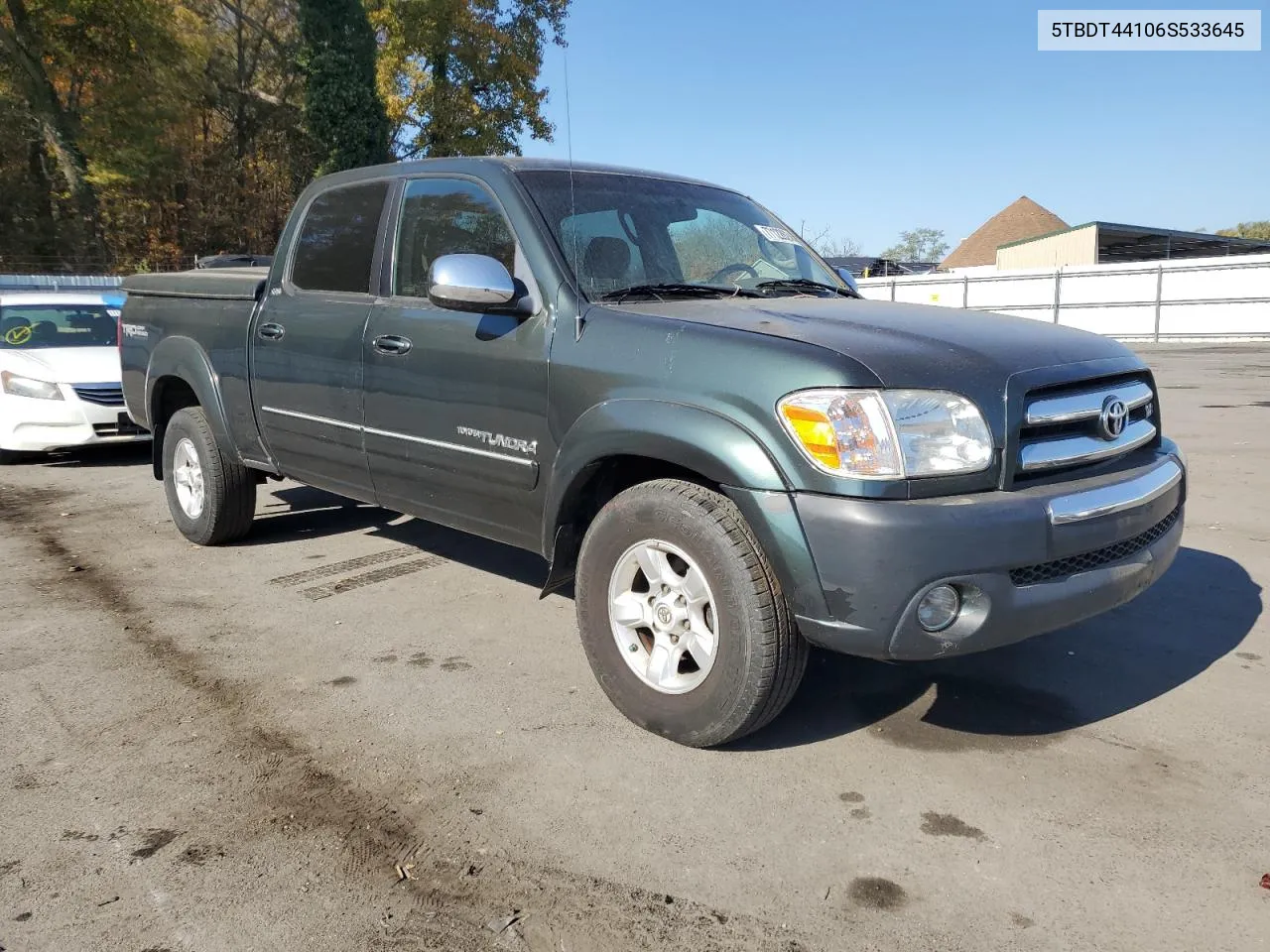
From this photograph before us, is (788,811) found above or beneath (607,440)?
beneath

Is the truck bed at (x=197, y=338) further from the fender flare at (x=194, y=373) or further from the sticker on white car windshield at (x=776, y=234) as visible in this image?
the sticker on white car windshield at (x=776, y=234)

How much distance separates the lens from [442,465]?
378 centimetres

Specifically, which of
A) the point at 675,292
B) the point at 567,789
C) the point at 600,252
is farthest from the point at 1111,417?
the point at 567,789

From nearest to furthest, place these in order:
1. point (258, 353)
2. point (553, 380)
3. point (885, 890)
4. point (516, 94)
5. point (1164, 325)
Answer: point (885, 890) → point (553, 380) → point (258, 353) → point (1164, 325) → point (516, 94)

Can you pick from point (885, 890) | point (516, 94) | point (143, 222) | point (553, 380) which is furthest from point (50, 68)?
point (885, 890)

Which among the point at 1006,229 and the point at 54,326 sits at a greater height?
the point at 1006,229

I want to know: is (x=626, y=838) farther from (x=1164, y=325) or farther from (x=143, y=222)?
(x=143, y=222)

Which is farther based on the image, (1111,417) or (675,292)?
(675,292)

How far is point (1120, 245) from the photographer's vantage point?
134 feet

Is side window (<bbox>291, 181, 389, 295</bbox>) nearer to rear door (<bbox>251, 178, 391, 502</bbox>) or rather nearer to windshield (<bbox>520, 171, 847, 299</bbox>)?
rear door (<bbox>251, 178, 391, 502</bbox>)

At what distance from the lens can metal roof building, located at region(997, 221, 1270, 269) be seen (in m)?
38.3

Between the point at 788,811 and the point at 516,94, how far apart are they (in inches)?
1326

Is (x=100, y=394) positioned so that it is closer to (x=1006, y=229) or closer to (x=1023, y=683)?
(x=1023, y=683)

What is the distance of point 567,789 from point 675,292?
1.79 metres
